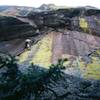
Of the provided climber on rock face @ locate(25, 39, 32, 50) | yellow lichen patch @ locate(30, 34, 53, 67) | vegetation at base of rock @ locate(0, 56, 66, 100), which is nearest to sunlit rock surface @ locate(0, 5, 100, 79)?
yellow lichen patch @ locate(30, 34, 53, 67)

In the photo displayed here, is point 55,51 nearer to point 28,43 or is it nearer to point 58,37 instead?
point 28,43

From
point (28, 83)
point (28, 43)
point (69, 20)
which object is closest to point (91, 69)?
point (28, 83)

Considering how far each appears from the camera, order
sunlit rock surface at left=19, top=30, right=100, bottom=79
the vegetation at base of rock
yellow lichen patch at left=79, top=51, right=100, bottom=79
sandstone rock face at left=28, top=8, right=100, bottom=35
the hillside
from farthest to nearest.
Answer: sandstone rock face at left=28, top=8, right=100, bottom=35 → sunlit rock surface at left=19, top=30, right=100, bottom=79 → yellow lichen patch at left=79, top=51, right=100, bottom=79 → the hillside → the vegetation at base of rock

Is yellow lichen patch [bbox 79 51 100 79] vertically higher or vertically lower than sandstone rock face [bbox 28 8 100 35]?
lower

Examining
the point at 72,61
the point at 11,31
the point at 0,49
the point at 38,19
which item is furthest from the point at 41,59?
the point at 38,19

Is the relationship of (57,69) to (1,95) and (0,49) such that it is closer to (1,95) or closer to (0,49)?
(1,95)

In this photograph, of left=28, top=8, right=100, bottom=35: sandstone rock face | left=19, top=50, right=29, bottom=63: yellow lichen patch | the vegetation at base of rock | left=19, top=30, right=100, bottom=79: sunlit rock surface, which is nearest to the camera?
the vegetation at base of rock

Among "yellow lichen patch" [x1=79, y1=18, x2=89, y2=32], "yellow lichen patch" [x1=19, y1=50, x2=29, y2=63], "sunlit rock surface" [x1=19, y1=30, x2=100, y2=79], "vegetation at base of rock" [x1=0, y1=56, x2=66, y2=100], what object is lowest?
"yellow lichen patch" [x1=19, y1=50, x2=29, y2=63]

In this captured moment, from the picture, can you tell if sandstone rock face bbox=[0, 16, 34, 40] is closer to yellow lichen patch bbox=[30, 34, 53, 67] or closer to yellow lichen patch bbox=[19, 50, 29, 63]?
yellow lichen patch bbox=[30, 34, 53, 67]

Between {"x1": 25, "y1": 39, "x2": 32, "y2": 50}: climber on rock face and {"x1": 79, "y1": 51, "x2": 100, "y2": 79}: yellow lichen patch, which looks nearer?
{"x1": 79, "y1": 51, "x2": 100, "y2": 79}: yellow lichen patch
